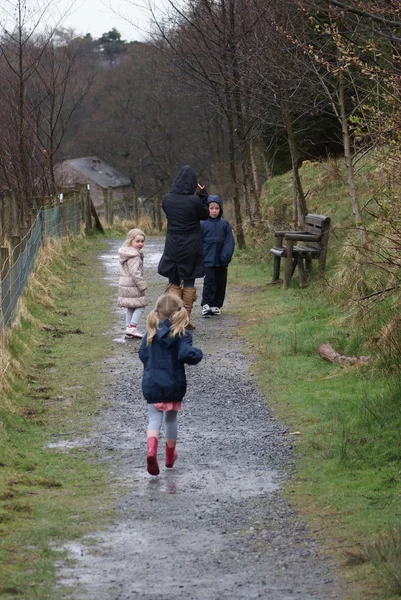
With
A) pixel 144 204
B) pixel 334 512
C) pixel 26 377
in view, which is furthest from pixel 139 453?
pixel 144 204

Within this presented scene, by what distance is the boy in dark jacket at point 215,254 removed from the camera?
14.3 metres

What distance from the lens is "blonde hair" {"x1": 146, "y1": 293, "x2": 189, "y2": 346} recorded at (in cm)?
748

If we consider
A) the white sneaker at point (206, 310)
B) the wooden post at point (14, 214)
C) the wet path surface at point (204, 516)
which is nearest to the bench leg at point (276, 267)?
the white sneaker at point (206, 310)

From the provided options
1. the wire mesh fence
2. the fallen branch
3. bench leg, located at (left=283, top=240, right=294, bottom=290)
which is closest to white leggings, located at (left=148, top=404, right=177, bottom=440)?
the fallen branch

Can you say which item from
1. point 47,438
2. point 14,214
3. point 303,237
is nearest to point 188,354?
point 47,438

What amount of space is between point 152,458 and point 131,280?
590 centimetres

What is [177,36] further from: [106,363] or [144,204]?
[144,204]

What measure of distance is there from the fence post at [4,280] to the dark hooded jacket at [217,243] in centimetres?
329

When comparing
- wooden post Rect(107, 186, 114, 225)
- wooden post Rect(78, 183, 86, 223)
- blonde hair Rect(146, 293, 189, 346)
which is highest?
blonde hair Rect(146, 293, 189, 346)

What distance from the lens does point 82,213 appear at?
29.9 meters

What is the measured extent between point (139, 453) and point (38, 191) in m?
19.4

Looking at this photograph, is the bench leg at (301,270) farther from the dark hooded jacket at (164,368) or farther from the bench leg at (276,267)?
the dark hooded jacket at (164,368)

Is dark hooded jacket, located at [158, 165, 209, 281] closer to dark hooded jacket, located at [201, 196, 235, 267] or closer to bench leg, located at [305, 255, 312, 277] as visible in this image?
dark hooded jacket, located at [201, 196, 235, 267]

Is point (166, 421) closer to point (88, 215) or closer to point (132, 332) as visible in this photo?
point (132, 332)
